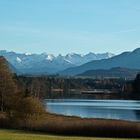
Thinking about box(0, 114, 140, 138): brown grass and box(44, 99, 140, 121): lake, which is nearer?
box(0, 114, 140, 138): brown grass

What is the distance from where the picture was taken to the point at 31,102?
64062 mm

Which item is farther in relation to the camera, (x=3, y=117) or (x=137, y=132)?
(x=3, y=117)

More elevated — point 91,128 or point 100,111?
point 91,128

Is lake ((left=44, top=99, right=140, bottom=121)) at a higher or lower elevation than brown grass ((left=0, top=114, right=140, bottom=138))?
lower

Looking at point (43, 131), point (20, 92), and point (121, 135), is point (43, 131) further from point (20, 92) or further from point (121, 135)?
point (20, 92)

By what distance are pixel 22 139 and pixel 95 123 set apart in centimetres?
1853

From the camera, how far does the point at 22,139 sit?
→ 36812 millimetres

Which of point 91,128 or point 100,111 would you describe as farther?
point 100,111

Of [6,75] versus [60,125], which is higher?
[6,75]

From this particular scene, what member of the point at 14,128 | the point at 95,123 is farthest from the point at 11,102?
the point at 95,123

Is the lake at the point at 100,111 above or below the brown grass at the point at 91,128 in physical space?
below

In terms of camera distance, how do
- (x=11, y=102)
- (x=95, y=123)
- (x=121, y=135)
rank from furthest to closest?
(x=11, y=102) < (x=95, y=123) < (x=121, y=135)

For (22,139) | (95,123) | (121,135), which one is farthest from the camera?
(95,123)

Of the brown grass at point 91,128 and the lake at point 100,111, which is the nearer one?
the brown grass at point 91,128
